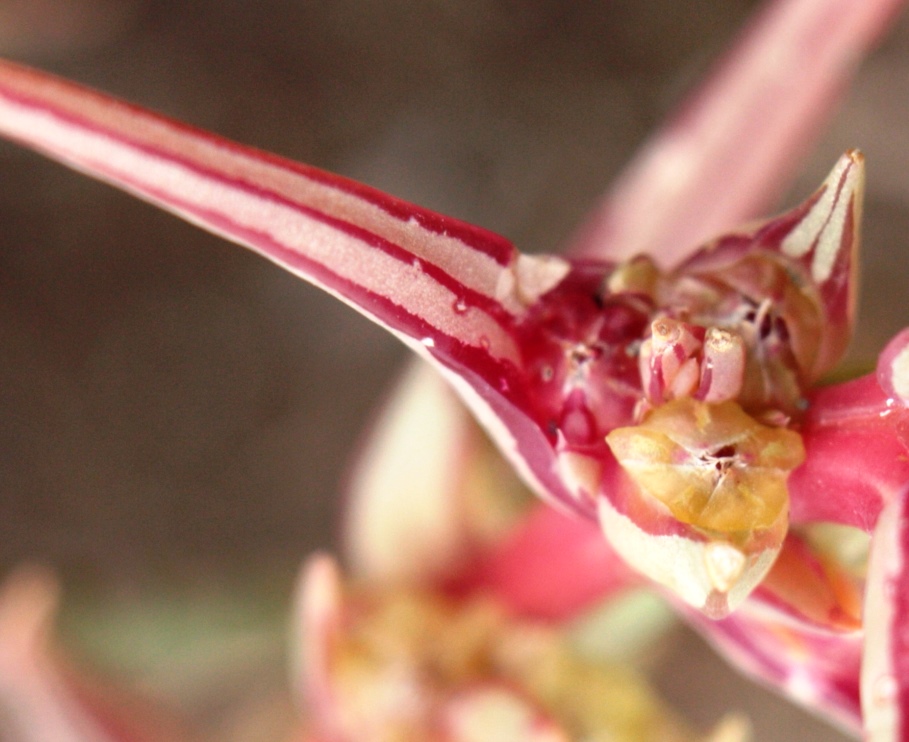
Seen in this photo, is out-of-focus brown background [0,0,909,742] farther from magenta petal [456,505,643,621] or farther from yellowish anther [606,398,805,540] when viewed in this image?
yellowish anther [606,398,805,540]

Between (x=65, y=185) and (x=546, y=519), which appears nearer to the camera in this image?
(x=546, y=519)

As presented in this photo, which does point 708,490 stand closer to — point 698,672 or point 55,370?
point 698,672

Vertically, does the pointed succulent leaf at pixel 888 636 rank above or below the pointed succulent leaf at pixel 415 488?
below

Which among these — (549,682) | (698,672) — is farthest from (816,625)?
(698,672)

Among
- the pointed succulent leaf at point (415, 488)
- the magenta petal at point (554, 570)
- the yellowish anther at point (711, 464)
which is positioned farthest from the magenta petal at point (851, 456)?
the pointed succulent leaf at point (415, 488)

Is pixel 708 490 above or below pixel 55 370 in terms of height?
below

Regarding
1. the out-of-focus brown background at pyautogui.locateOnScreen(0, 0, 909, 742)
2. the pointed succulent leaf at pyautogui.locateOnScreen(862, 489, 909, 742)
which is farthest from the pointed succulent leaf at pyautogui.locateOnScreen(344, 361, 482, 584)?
the pointed succulent leaf at pyautogui.locateOnScreen(862, 489, 909, 742)

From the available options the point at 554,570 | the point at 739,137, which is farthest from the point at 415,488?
the point at 739,137

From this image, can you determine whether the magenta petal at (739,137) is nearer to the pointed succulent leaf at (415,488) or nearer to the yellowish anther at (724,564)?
the pointed succulent leaf at (415,488)
